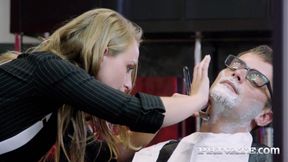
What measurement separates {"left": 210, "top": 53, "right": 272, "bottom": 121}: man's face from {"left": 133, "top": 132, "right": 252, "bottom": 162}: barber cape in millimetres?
60

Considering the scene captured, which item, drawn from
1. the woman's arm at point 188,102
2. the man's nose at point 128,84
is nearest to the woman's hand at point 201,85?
the woman's arm at point 188,102

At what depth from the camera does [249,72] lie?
53.1 inches

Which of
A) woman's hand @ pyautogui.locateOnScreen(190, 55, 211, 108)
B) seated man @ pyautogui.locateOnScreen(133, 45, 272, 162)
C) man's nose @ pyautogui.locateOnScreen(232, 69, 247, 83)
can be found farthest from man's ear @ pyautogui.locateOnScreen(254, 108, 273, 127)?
woman's hand @ pyautogui.locateOnScreen(190, 55, 211, 108)

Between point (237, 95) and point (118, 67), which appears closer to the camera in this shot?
point (118, 67)

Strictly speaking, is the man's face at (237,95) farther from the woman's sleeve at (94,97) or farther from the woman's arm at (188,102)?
the woman's sleeve at (94,97)

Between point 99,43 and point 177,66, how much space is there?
55.7 inches

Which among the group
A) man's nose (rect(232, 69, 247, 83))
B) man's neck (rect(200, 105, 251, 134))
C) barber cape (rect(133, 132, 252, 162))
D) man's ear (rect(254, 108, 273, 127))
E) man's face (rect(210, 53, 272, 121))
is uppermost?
man's nose (rect(232, 69, 247, 83))

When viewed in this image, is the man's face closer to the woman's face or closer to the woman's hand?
the woman's hand

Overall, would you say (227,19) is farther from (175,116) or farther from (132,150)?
(175,116)

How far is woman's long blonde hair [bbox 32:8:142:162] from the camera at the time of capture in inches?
39.4

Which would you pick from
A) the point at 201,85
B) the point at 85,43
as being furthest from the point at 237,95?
the point at 85,43

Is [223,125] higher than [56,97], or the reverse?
[56,97]

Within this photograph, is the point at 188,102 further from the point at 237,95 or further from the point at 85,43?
the point at 237,95

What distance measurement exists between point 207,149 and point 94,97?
20.6 inches
